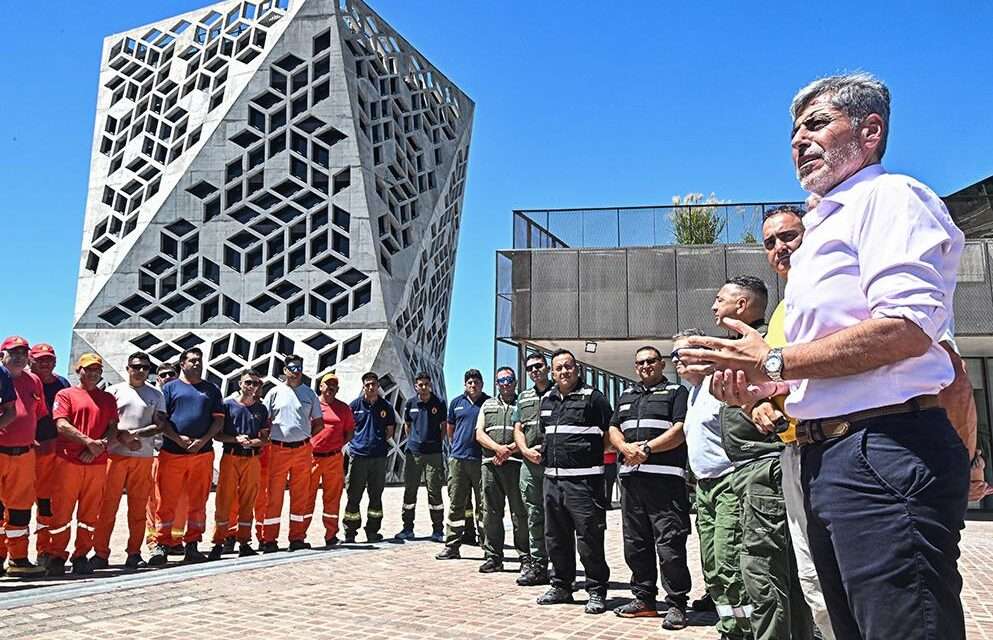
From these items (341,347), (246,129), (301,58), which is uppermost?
(301,58)

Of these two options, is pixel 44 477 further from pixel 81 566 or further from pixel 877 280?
pixel 877 280

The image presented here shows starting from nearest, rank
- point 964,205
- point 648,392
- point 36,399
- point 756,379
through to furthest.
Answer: point 756,379 → point 648,392 → point 36,399 → point 964,205

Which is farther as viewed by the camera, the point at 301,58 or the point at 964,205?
the point at 301,58

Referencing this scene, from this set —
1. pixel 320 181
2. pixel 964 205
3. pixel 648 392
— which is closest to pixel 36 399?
pixel 648 392

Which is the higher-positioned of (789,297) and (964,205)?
(964,205)

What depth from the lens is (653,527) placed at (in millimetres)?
6219

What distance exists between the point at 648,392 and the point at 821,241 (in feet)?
15.0

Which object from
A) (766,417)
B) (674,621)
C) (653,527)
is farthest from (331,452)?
(766,417)

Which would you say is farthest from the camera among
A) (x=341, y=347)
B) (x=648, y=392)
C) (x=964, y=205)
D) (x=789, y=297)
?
(x=341, y=347)

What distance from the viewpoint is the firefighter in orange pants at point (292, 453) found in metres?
10.1

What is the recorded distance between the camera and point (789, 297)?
2176 millimetres

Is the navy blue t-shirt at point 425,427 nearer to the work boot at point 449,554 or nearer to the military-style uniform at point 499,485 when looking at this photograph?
the work boot at point 449,554

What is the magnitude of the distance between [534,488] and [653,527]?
5.57 feet

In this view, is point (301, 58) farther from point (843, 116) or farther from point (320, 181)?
point (843, 116)
